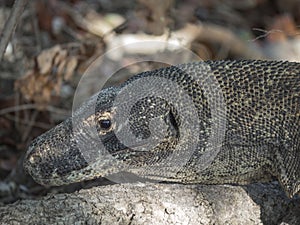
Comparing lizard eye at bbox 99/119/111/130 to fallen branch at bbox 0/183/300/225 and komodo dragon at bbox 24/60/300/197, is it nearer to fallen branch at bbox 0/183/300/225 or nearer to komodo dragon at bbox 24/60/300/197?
komodo dragon at bbox 24/60/300/197

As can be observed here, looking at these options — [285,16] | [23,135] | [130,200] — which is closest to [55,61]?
[23,135]

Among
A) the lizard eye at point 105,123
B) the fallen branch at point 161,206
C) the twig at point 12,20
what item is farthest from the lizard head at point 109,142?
the twig at point 12,20

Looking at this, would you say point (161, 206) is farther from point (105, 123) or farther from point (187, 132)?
point (105, 123)

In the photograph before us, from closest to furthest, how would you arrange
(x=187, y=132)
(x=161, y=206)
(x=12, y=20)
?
(x=161, y=206), (x=187, y=132), (x=12, y=20)

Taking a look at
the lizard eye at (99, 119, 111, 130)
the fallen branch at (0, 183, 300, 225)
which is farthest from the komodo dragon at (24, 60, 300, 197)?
the fallen branch at (0, 183, 300, 225)

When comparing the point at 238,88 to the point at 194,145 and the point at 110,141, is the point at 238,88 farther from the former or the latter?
the point at 110,141

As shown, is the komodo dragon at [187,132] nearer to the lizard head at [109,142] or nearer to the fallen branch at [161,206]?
the lizard head at [109,142]

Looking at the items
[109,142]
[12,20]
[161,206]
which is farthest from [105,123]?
[12,20]
